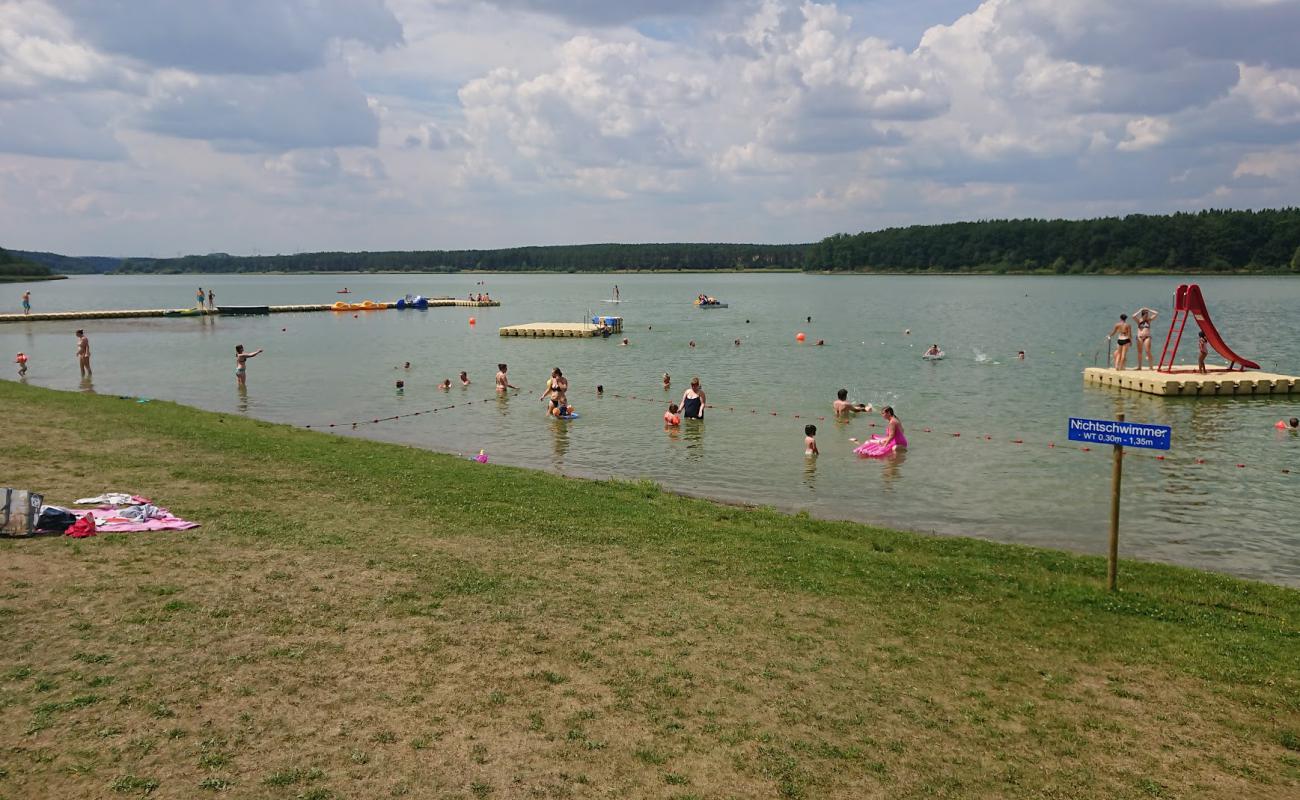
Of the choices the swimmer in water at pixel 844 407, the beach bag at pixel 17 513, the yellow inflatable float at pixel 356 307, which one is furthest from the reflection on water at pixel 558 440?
the yellow inflatable float at pixel 356 307

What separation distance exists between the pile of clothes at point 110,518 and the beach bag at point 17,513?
130 mm

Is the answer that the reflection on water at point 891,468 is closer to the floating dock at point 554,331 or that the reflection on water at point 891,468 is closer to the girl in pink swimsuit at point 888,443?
the girl in pink swimsuit at point 888,443

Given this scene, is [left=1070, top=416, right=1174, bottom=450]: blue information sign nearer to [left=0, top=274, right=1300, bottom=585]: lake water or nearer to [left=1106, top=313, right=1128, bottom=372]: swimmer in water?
[left=0, top=274, right=1300, bottom=585]: lake water

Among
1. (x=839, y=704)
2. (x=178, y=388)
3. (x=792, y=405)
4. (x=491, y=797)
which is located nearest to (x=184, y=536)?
(x=491, y=797)

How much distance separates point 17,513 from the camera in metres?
11.7

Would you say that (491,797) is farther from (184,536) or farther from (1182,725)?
(184,536)

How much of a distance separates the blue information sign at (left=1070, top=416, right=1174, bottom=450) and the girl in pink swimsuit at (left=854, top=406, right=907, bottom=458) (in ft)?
40.3

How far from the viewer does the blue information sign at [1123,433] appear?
10.7 meters

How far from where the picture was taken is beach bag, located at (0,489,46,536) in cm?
1163

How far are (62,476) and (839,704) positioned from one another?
A: 1426cm

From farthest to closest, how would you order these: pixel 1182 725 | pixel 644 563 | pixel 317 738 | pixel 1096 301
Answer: pixel 1096 301, pixel 644 563, pixel 1182 725, pixel 317 738

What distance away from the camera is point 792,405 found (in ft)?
111

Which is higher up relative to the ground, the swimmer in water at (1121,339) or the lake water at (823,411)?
the swimmer in water at (1121,339)

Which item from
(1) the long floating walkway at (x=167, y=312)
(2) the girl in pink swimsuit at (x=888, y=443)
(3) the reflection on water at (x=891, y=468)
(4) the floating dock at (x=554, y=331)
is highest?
(1) the long floating walkway at (x=167, y=312)
